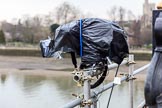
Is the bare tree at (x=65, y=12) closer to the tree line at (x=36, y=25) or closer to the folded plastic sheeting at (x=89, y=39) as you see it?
the tree line at (x=36, y=25)

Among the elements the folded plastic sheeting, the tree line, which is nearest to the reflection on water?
the folded plastic sheeting

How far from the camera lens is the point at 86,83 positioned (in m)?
1.59

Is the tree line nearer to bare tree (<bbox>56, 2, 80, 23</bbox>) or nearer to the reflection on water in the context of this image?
bare tree (<bbox>56, 2, 80, 23</bbox>)

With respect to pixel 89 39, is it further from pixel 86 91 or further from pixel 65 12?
→ pixel 65 12

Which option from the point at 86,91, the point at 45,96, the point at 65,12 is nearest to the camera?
the point at 86,91

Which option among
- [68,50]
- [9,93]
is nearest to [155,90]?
[68,50]

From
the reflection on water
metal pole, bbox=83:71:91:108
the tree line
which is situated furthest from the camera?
the tree line

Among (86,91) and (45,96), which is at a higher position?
(86,91)

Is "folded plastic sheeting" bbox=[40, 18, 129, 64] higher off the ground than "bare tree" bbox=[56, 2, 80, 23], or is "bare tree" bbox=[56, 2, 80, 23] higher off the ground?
"folded plastic sheeting" bbox=[40, 18, 129, 64]

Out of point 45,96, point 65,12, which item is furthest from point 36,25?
point 45,96

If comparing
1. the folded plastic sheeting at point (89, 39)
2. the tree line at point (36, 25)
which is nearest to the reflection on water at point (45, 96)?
the folded plastic sheeting at point (89, 39)

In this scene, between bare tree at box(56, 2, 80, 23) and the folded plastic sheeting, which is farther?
bare tree at box(56, 2, 80, 23)

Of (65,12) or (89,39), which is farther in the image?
(65,12)

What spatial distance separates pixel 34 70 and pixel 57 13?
1754 centimetres
